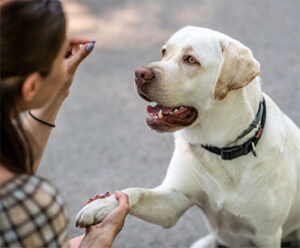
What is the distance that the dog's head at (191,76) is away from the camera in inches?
90.0

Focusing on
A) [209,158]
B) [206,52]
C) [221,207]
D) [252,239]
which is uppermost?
[206,52]

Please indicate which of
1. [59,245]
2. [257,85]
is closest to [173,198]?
[257,85]

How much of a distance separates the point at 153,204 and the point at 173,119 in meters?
0.45

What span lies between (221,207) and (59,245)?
109 centimetres

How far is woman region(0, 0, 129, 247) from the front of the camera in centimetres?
147

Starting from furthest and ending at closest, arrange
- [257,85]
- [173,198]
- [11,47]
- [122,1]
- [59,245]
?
[122,1] < [173,198] < [257,85] < [59,245] < [11,47]

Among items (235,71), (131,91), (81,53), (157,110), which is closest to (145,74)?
(157,110)

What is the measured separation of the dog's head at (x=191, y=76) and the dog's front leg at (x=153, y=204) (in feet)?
1.13

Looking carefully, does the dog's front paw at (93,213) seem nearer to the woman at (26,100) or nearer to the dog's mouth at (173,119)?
the dog's mouth at (173,119)

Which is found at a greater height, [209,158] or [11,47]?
[11,47]

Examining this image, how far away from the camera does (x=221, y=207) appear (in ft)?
8.38

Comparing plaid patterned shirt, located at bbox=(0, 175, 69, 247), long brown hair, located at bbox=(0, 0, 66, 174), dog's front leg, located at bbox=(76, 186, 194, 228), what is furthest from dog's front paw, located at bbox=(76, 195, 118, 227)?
long brown hair, located at bbox=(0, 0, 66, 174)

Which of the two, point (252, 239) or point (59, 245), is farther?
point (252, 239)

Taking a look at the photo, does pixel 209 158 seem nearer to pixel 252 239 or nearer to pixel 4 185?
pixel 252 239
